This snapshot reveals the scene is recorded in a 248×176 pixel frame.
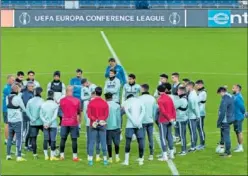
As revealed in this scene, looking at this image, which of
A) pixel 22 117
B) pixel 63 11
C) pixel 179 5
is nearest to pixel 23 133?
pixel 22 117

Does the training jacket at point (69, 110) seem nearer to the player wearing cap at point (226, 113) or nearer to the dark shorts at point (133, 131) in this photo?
the dark shorts at point (133, 131)

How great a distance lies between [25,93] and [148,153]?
390 centimetres

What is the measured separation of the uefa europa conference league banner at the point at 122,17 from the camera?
158 feet

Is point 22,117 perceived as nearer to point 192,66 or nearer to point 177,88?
point 177,88

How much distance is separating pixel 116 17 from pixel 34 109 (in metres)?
30.4

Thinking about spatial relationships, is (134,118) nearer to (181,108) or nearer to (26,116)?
(181,108)

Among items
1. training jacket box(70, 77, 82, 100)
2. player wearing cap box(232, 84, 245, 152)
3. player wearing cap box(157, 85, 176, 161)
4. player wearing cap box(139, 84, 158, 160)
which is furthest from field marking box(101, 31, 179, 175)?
training jacket box(70, 77, 82, 100)

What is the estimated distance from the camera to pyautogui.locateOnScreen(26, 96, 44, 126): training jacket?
18828 millimetres

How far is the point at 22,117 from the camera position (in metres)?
19.5

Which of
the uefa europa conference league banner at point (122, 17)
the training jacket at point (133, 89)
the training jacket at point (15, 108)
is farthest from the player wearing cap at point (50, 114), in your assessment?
the uefa europa conference league banner at point (122, 17)

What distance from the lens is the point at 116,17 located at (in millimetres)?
48688

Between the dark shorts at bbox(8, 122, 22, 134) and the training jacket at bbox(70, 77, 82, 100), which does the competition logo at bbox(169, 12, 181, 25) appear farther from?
the dark shorts at bbox(8, 122, 22, 134)

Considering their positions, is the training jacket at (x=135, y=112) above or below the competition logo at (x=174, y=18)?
below

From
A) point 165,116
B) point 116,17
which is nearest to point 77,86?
point 165,116
